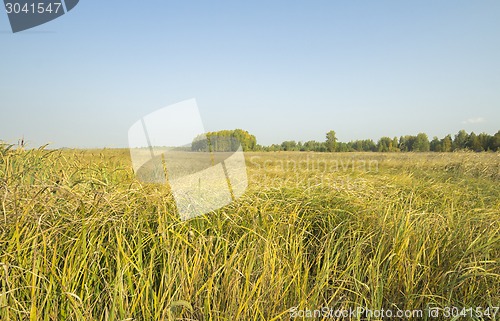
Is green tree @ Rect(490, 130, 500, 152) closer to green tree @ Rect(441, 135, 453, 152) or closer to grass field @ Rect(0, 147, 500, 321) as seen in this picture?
green tree @ Rect(441, 135, 453, 152)

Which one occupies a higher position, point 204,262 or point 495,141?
point 495,141

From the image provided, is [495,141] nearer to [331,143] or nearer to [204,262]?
[331,143]

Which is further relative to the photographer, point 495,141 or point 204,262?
point 495,141

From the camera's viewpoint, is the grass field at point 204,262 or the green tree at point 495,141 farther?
the green tree at point 495,141

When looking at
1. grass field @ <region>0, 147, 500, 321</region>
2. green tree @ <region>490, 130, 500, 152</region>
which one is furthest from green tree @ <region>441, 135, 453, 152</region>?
grass field @ <region>0, 147, 500, 321</region>

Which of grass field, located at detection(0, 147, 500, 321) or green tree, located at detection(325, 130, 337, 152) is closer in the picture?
grass field, located at detection(0, 147, 500, 321)

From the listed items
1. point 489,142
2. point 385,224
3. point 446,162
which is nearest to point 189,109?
point 385,224

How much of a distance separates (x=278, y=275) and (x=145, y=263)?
78 centimetres

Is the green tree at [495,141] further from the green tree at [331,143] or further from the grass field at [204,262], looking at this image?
the grass field at [204,262]

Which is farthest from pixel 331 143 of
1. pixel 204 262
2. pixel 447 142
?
pixel 204 262

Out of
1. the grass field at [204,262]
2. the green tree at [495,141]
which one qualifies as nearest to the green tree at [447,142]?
the green tree at [495,141]

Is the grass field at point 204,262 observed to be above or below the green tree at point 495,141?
below

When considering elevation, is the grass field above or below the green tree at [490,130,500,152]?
below

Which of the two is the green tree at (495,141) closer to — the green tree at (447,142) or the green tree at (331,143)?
the green tree at (447,142)
